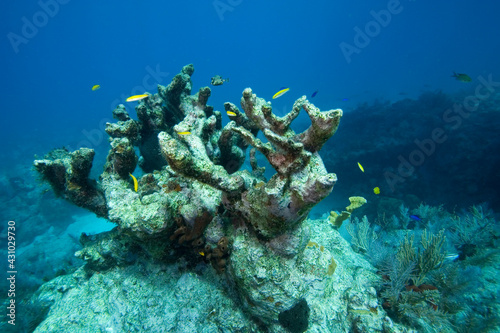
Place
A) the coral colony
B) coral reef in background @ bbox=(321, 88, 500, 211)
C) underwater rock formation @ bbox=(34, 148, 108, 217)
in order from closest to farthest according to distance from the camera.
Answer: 1. the coral colony
2. underwater rock formation @ bbox=(34, 148, 108, 217)
3. coral reef in background @ bbox=(321, 88, 500, 211)

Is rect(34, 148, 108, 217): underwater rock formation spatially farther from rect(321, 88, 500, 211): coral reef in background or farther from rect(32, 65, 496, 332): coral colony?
rect(321, 88, 500, 211): coral reef in background

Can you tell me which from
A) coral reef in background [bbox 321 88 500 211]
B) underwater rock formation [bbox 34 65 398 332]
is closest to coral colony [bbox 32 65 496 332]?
underwater rock formation [bbox 34 65 398 332]

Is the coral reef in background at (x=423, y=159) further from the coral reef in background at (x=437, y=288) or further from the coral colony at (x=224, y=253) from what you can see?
the coral colony at (x=224, y=253)

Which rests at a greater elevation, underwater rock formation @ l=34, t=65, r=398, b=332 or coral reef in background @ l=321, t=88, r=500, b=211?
underwater rock formation @ l=34, t=65, r=398, b=332

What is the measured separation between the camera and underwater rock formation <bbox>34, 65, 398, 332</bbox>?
2.38m

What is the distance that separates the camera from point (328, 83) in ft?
243

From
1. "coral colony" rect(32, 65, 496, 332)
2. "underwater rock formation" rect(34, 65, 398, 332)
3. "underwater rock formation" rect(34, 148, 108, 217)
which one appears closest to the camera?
"underwater rock formation" rect(34, 65, 398, 332)

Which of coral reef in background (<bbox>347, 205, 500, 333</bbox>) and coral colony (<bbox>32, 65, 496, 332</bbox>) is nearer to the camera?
coral colony (<bbox>32, 65, 496, 332</bbox>)

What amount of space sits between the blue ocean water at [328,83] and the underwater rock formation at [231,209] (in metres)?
7.83

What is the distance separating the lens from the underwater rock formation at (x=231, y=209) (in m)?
2.38

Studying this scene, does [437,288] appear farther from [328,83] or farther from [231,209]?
[328,83]

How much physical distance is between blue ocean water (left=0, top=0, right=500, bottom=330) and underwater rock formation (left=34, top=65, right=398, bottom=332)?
783 cm

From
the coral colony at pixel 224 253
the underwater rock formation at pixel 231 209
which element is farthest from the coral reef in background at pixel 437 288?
the underwater rock formation at pixel 231 209

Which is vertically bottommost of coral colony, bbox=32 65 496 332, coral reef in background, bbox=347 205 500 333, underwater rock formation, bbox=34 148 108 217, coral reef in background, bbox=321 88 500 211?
coral reef in background, bbox=321 88 500 211
